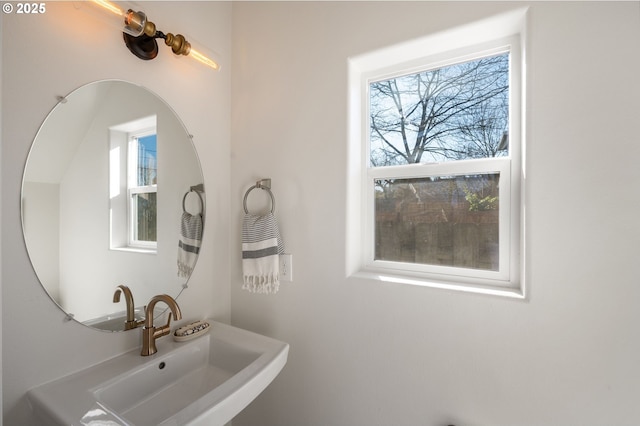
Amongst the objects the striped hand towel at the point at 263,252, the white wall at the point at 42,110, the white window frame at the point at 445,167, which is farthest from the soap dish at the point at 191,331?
the white window frame at the point at 445,167

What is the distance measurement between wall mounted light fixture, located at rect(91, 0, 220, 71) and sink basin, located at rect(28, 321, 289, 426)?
116 centimetres

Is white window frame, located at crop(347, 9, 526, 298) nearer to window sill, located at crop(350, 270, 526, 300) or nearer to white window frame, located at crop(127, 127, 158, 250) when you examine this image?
window sill, located at crop(350, 270, 526, 300)

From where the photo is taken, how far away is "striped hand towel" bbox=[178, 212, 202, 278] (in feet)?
4.10

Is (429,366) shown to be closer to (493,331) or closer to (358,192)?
(493,331)

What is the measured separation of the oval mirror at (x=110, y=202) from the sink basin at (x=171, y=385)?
0.19 metres

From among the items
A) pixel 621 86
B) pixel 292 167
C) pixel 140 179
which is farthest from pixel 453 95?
pixel 140 179

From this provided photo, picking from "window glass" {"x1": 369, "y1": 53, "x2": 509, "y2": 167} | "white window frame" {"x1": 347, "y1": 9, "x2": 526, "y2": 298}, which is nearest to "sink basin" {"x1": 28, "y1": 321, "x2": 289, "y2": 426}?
"white window frame" {"x1": 347, "y1": 9, "x2": 526, "y2": 298}

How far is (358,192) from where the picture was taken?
4.16ft

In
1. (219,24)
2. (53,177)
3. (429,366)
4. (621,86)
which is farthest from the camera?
(219,24)

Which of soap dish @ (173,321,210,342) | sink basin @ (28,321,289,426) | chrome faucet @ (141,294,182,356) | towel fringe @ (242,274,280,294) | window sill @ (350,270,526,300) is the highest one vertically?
window sill @ (350,270,526,300)

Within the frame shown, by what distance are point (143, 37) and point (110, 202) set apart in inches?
25.7

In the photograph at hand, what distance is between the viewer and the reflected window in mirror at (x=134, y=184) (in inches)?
41.4

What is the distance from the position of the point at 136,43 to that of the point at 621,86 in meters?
1.63

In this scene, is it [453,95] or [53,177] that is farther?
[453,95]
